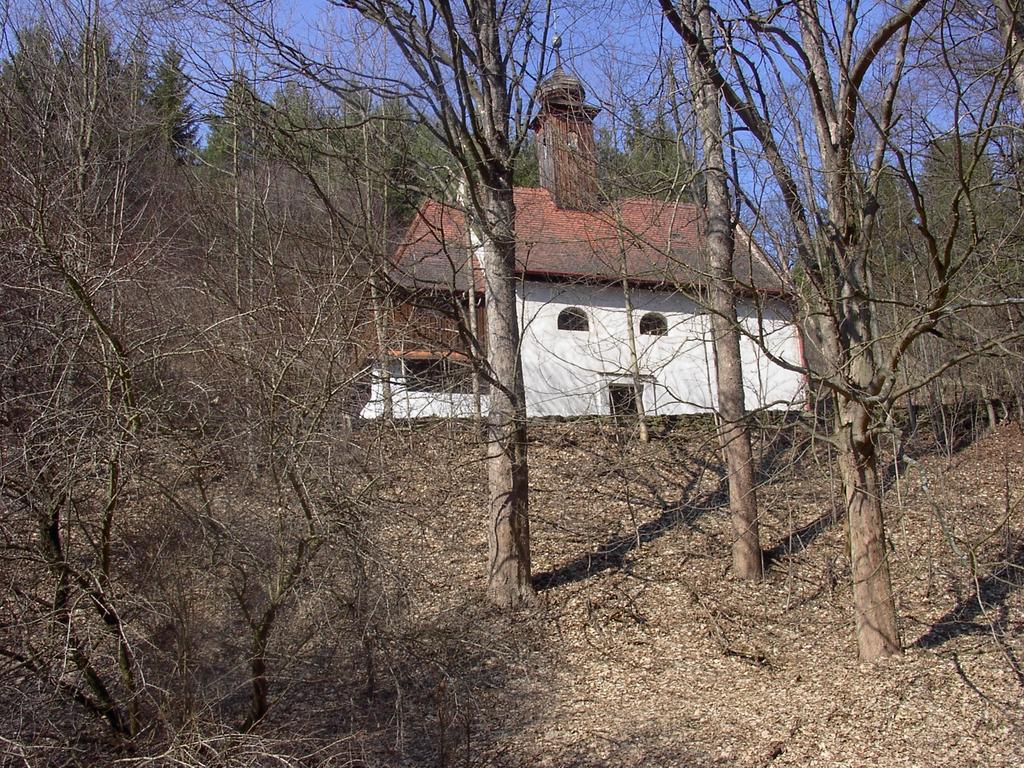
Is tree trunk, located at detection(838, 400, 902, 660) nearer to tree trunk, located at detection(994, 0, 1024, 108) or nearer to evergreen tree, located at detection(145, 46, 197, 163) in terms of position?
tree trunk, located at detection(994, 0, 1024, 108)

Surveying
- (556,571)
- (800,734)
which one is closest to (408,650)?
(800,734)

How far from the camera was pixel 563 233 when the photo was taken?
1692 centimetres

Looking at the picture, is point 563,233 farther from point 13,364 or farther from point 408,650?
point 13,364

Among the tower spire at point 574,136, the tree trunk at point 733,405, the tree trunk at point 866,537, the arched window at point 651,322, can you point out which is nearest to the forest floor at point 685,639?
the tree trunk at point 866,537

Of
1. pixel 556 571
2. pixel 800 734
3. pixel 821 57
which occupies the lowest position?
pixel 800 734

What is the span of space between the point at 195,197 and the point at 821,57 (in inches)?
355

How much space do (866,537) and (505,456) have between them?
3547 millimetres

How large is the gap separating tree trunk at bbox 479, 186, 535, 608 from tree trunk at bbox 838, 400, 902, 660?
3251mm

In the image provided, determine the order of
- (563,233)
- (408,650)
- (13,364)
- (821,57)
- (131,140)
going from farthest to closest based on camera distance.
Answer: (563,233)
(131,140)
(821,57)
(408,650)
(13,364)

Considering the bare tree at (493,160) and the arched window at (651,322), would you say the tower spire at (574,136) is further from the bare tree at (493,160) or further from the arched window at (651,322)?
the arched window at (651,322)

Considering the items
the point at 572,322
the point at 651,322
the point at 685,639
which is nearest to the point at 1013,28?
the point at 685,639

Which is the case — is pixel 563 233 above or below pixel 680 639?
above

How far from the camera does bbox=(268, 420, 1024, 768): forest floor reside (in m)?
6.18

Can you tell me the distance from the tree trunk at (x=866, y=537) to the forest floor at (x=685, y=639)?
210 mm
